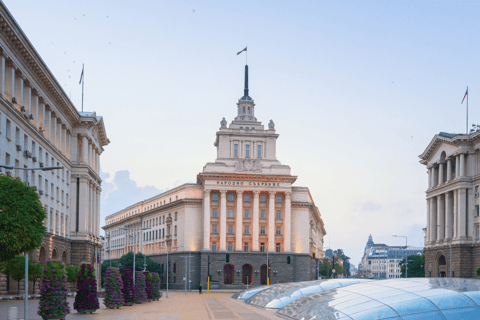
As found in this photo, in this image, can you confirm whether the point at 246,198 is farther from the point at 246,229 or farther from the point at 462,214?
the point at 462,214

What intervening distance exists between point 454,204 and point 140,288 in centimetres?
5884

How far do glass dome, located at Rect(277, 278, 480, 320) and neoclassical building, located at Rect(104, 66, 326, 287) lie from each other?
85.7 meters

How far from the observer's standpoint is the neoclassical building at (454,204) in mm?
94125

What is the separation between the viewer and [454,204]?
326ft

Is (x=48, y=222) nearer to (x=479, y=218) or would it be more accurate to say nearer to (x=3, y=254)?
(x=3, y=254)

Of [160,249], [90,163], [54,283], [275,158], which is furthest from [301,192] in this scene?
[54,283]

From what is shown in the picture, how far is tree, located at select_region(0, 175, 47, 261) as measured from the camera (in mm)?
33656

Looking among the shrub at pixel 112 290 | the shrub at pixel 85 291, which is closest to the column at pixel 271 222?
the shrub at pixel 112 290

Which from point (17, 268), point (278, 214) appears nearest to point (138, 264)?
point (278, 214)

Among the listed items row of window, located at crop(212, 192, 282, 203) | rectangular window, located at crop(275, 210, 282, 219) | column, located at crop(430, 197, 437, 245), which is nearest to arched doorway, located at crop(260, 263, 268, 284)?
rectangular window, located at crop(275, 210, 282, 219)

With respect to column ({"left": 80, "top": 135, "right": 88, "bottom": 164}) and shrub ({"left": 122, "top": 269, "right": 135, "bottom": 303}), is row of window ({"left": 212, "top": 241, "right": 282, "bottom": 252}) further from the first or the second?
shrub ({"left": 122, "top": 269, "right": 135, "bottom": 303})

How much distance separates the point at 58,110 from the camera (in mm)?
77562

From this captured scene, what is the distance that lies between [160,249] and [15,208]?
4296 inches

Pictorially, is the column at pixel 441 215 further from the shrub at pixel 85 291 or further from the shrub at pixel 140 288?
the shrub at pixel 85 291
